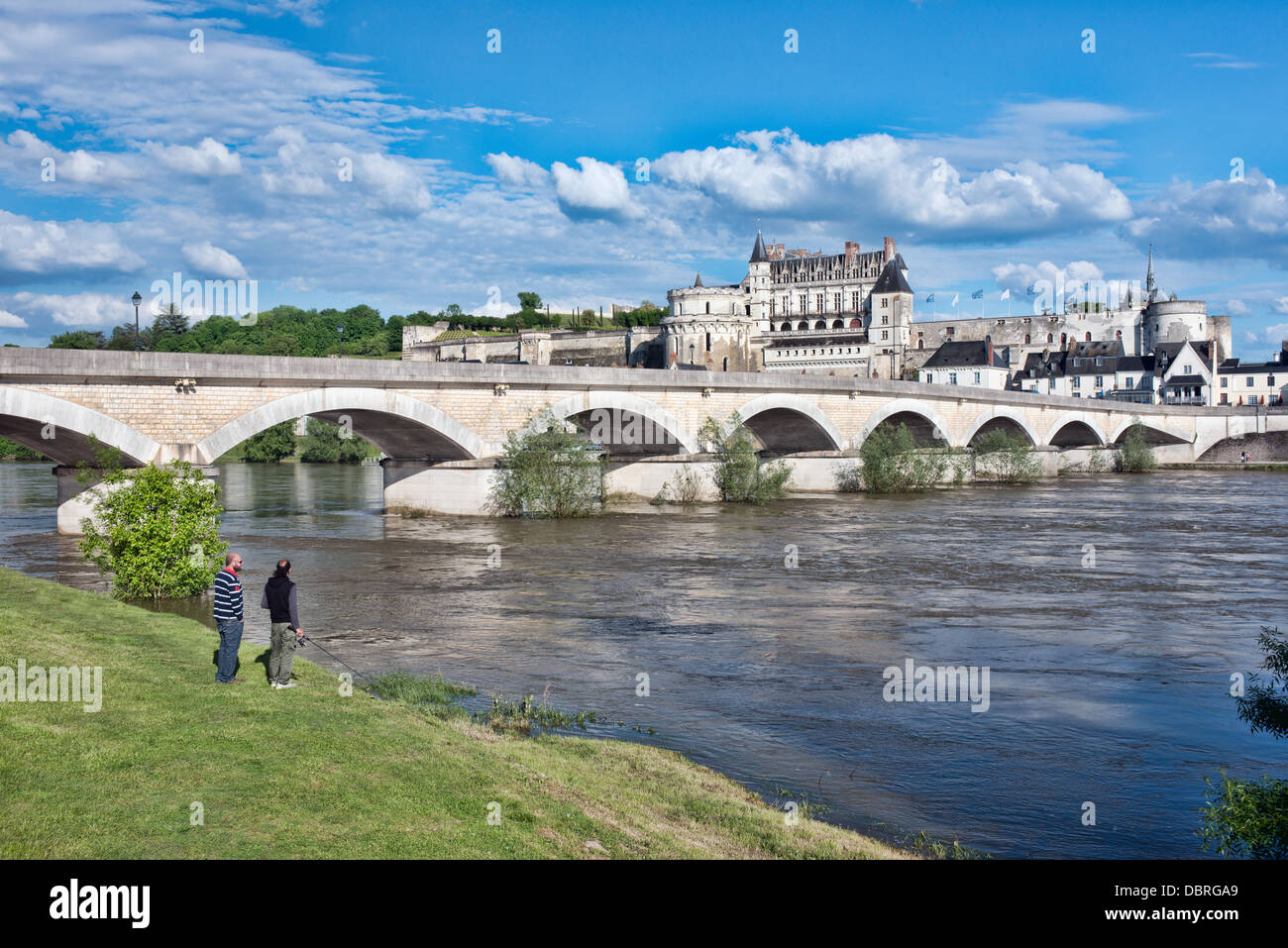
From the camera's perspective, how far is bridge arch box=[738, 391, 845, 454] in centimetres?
4866

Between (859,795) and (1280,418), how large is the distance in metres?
84.9

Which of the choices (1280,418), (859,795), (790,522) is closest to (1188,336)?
(1280,418)

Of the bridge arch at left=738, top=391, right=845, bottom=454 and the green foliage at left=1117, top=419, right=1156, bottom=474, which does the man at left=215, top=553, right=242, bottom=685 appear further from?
the green foliage at left=1117, top=419, right=1156, bottom=474

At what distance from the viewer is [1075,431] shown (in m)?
76.4

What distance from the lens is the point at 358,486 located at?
55938mm

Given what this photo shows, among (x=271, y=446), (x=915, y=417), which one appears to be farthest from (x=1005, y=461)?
(x=271, y=446)

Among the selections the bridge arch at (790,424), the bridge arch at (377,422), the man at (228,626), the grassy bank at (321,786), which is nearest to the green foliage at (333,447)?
the bridge arch at (790,424)

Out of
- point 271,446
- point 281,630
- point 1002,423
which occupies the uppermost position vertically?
point 1002,423

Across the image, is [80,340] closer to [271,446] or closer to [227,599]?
[271,446]

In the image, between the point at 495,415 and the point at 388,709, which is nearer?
the point at 388,709

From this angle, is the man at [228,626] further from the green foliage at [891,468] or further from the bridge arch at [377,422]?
→ the green foliage at [891,468]

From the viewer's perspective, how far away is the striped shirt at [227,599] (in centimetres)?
1166

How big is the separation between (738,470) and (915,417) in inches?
778
